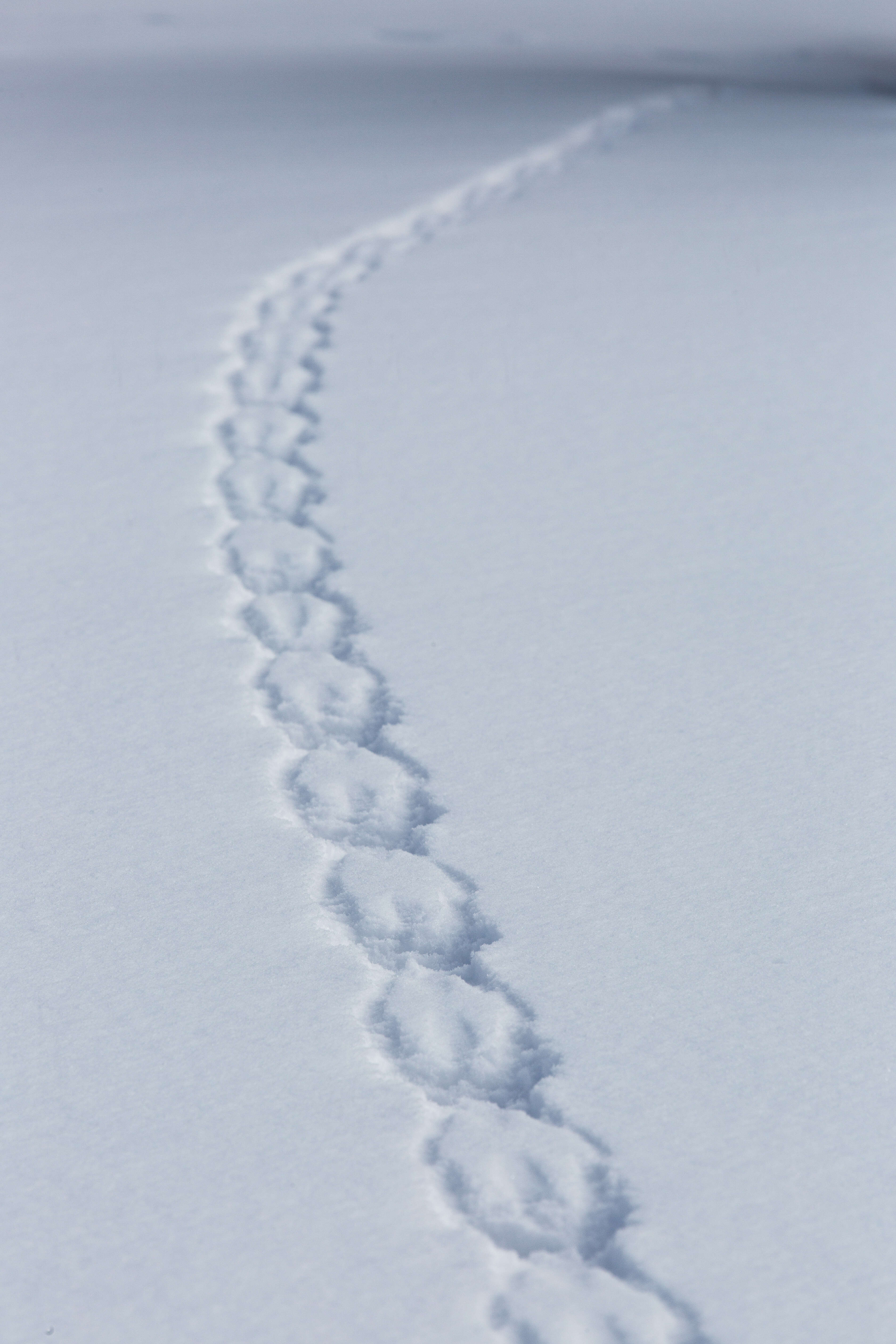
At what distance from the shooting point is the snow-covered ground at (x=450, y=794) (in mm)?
939

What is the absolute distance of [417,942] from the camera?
119 cm

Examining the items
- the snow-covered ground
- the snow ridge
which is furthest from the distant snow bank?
the snow ridge

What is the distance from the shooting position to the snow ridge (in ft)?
3.00

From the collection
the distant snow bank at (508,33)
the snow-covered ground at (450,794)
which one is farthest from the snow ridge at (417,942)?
the distant snow bank at (508,33)

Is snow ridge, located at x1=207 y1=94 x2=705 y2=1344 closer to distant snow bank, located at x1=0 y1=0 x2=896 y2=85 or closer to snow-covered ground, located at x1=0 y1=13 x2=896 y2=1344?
snow-covered ground, located at x1=0 y1=13 x2=896 y2=1344

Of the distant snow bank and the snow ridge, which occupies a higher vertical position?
the distant snow bank

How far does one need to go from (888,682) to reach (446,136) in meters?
2.72

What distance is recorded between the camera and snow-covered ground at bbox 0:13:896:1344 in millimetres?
939

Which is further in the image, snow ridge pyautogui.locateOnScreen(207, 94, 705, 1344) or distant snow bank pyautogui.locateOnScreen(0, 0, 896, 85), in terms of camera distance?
distant snow bank pyautogui.locateOnScreen(0, 0, 896, 85)

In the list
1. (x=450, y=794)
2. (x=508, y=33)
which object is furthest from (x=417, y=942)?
(x=508, y=33)

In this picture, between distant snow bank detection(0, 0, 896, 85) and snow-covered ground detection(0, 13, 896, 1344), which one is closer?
snow-covered ground detection(0, 13, 896, 1344)

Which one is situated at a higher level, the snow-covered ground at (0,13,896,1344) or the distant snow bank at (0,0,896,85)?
the distant snow bank at (0,0,896,85)

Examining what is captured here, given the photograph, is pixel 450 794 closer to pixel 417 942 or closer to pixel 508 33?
pixel 417 942

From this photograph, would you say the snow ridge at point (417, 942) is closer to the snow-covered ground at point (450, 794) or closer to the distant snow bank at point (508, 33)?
the snow-covered ground at point (450, 794)
